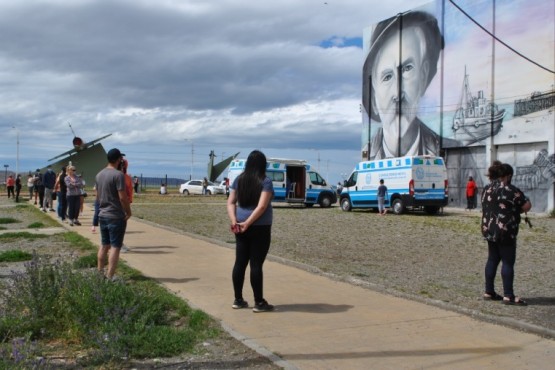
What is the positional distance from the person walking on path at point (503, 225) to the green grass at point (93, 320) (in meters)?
3.58

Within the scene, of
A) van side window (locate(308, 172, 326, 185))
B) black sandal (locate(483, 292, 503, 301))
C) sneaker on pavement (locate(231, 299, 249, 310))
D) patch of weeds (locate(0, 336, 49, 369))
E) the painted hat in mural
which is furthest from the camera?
the painted hat in mural

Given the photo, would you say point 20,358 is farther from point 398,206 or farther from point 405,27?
point 405,27

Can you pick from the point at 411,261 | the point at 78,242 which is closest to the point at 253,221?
the point at 411,261

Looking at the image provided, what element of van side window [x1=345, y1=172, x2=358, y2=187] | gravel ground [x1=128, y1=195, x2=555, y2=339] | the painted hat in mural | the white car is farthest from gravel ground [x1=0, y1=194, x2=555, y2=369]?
the white car

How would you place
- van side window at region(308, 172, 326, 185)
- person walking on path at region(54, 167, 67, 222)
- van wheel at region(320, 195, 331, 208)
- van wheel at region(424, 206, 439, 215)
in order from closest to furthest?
1. person walking on path at region(54, 167, 67, 222)
2. van wheel at region(424, 206, 439, 215)
3. van side window at region(308, 172, 326, 185)
4. van wheel at region(320, 195, 331, 208)

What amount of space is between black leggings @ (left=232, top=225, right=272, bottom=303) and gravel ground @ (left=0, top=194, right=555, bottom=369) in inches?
41.4

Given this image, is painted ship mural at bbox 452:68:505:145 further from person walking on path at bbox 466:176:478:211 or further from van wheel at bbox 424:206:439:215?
van wheel at bbox 424:206:439:215

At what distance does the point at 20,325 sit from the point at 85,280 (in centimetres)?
75

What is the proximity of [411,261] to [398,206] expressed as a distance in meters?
13.6

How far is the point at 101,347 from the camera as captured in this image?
4715mm

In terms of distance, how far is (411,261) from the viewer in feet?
35.7

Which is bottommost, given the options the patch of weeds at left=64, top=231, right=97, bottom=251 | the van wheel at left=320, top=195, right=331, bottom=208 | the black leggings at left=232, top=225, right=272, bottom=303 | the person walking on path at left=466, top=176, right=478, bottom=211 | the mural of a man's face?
the patch of weeds at left=64, top=231, right=97, bottom=251

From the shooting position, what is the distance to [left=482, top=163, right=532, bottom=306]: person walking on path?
23.1 ft

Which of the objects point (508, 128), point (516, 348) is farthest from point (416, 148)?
point (516, 348)
